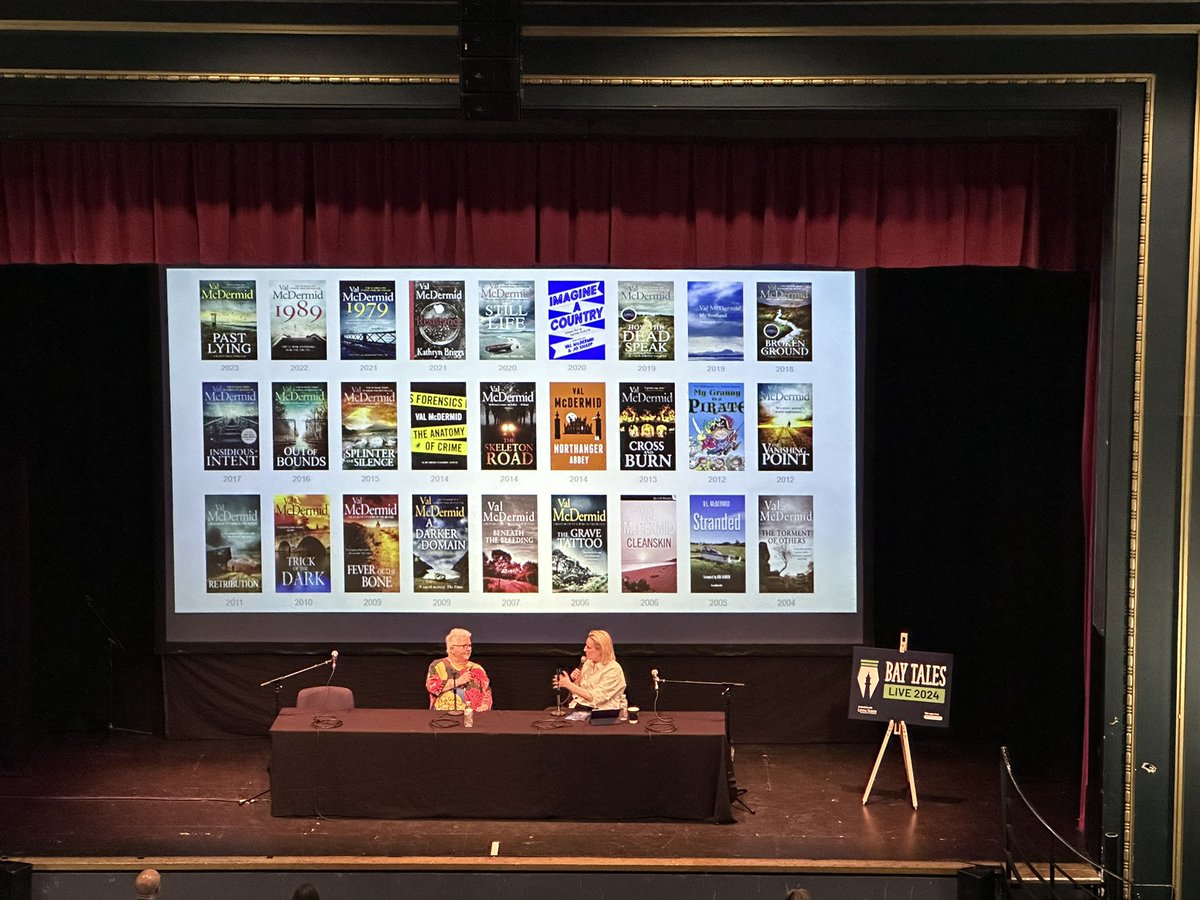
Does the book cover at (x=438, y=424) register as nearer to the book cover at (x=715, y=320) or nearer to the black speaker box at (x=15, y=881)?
the book cover at (x=715, y=320)

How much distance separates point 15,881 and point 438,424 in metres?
3.28

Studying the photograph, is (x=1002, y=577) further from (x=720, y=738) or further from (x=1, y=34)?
(x=1, y=34)

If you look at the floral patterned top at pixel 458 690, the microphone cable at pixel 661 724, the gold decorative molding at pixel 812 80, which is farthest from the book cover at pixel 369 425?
the gold decorative molding at pixel 812 80

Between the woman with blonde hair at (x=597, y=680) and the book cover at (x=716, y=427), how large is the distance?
128 centimetres

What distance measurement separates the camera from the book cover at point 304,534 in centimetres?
783

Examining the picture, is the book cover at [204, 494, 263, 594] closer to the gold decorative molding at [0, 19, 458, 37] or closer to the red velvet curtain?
the red velvet curtain

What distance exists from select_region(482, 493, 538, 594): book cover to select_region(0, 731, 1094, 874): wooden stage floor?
1460 millimetres

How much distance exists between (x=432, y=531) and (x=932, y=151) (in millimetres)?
3639

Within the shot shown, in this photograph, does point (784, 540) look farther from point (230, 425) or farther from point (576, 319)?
point (230, 425)

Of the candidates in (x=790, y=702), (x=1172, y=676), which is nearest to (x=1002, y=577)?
(x=790, y=702)

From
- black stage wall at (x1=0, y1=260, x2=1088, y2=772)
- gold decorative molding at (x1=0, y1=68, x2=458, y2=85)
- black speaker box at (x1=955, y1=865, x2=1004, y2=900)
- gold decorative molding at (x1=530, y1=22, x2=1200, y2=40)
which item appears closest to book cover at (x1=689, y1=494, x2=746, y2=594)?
black stage wall at (x1=0, y1=260, x2=1088, y2=772)

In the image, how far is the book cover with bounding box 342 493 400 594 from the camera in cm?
782

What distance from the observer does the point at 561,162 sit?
6.26 metres

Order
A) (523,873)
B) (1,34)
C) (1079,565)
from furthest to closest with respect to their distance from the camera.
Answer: (1079,565), (523,873), (1,34)
